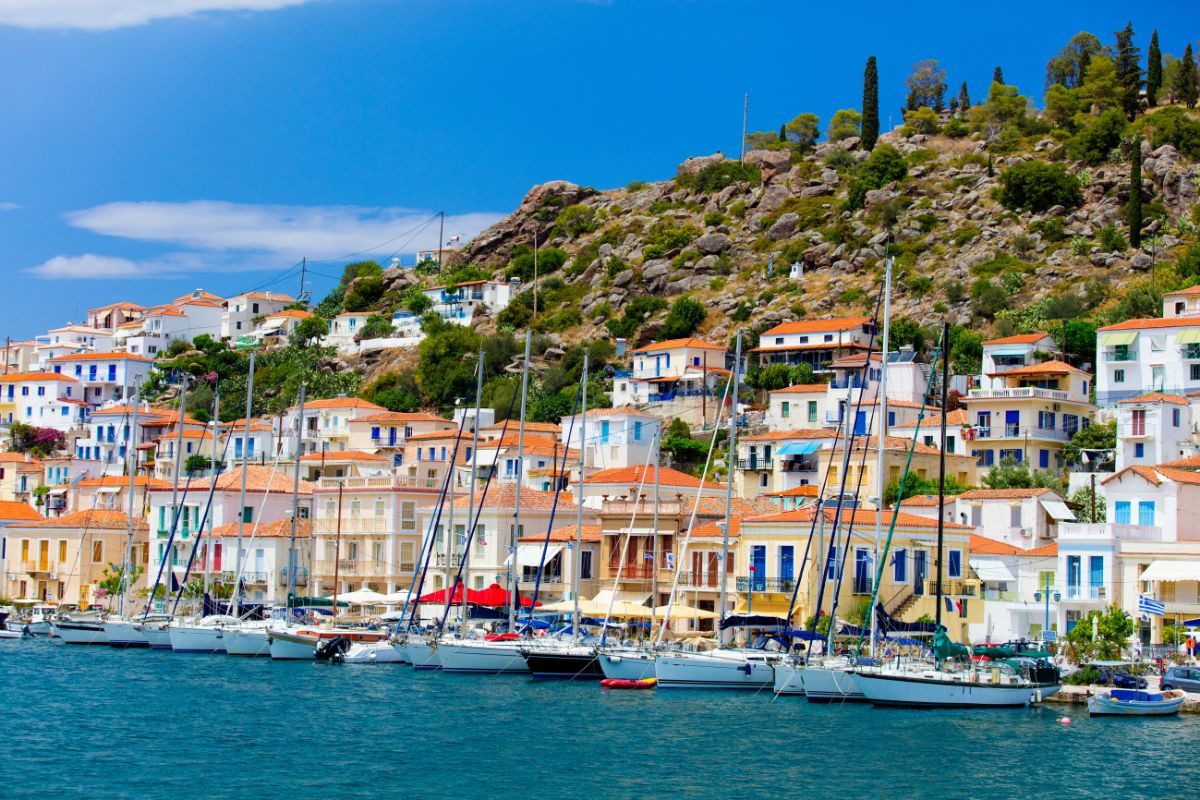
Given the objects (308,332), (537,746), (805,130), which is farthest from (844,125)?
(537,746)

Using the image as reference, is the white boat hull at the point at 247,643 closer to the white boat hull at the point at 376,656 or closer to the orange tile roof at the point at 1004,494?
the white boat hull at the point at 376,656

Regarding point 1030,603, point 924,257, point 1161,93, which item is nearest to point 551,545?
point 1030,603

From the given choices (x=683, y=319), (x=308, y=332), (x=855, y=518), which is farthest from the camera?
(x=308, y=332)

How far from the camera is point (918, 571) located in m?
61.7

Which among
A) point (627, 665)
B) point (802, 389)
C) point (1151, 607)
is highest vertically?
point (802, 389)

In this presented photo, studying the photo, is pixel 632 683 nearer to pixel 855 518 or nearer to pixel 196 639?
pixel 855 518

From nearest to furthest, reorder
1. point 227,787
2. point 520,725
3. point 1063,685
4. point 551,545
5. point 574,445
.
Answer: point 227,787, point 520,725, point 1063,685, point 551,545, point 574,445

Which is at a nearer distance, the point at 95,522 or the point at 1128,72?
the point at 95,522

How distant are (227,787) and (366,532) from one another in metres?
47.6

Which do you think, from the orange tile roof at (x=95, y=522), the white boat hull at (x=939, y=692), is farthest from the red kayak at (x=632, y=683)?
the orange tile roof at (x=95, y=522)

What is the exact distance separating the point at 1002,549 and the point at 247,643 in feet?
114

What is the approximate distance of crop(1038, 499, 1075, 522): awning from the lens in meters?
71.7

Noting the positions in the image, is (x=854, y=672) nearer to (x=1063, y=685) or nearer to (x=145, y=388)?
(x=1063, y=685)

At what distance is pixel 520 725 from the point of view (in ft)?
151
